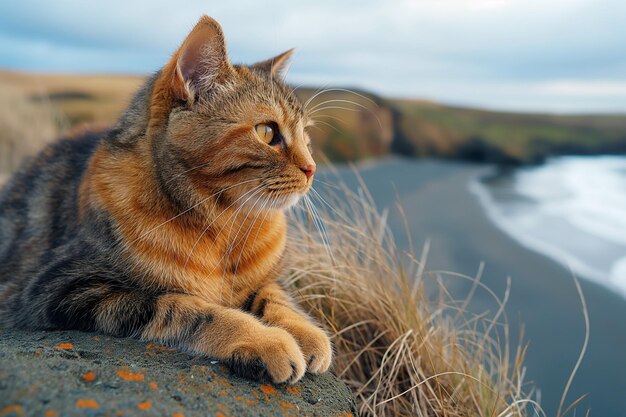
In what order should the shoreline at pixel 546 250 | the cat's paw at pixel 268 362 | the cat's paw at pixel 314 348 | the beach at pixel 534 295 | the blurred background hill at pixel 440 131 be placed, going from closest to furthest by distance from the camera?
the cat's paw at pixel 268 362 < the cat's paw at pixel 314 348 < the beach at pixel 534 295 < the shoreline at pixel 546 250 < the blurred background hill at pixel 440 131

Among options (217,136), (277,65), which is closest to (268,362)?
(217,136)

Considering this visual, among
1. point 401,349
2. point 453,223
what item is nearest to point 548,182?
point 453,223

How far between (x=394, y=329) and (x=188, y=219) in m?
1.19

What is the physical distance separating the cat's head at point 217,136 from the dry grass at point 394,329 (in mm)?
315

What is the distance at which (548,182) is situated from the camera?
23.8 feet

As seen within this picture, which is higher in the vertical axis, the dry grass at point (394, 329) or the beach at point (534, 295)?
the dry grass at point (394, 329)

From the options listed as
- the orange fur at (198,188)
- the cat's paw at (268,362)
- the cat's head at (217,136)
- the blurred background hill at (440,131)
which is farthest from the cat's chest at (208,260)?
the blurred background hill at (440,131)

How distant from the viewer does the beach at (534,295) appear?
300cm

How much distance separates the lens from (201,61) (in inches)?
85.1

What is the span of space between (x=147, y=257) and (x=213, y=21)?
89cm

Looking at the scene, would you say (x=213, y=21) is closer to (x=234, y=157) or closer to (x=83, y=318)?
(x=234, y=157)

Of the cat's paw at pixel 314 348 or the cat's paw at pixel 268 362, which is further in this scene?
the cat's paw at pixel 314 348

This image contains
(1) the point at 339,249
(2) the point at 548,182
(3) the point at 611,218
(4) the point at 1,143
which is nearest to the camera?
(1) the point at 339,249

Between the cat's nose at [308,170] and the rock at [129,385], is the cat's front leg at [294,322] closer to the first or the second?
the rock at [129,385]
